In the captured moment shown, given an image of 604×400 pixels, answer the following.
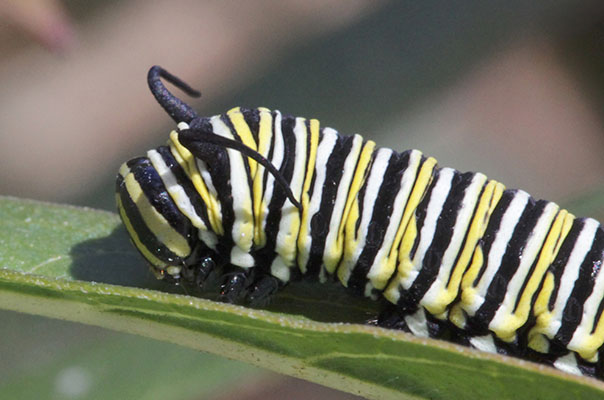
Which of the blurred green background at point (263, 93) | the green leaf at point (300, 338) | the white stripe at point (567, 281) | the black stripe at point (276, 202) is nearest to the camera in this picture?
the green leaf at point (300, 338)

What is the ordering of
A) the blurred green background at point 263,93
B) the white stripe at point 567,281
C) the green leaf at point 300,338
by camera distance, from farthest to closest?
the blurred green background at point 263,93, the white stripe at point 567,281, the green leaf at point 300,338

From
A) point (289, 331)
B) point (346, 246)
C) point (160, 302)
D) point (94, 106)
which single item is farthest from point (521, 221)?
point (94, 106)

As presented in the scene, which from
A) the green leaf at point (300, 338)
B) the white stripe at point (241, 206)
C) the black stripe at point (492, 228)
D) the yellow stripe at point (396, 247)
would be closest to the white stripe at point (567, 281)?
the black stripe at point (492, 228)

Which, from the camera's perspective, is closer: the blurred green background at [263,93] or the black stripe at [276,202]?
the black stripe at [276,202]

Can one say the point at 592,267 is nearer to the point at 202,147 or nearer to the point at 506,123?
the point at 202,147

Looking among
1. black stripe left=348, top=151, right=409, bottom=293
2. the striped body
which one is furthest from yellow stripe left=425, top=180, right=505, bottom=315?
black stripe left=348, top=151, right=409, bottom=293

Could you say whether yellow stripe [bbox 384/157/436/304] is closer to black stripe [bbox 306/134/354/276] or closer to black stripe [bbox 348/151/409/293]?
black stripe [bbox 348/151/409/293]

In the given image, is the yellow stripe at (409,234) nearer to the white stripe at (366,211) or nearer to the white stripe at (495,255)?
the white stripe at (366,211)
